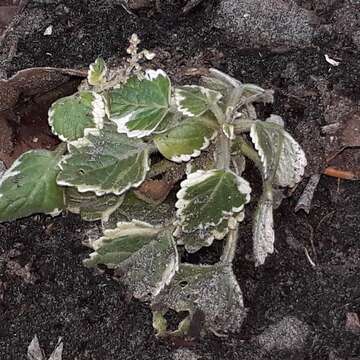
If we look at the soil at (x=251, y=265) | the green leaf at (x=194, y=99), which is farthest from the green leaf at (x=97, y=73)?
the soil at (x=251, y=265)

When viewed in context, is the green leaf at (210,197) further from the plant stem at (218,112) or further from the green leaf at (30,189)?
the green leaf at (30,189)

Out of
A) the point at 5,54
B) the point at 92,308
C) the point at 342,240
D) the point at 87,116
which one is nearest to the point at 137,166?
the point at 87,116

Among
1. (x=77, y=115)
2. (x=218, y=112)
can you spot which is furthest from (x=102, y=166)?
(x=218, y=112)

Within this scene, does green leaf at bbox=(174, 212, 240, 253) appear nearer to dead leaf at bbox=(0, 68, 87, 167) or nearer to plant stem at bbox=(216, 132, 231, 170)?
plant stem at bbox=(216, 132, 231, 170)

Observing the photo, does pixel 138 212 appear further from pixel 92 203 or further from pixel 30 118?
pixel 30 118

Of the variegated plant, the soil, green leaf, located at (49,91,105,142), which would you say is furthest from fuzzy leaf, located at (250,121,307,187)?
green leaf, located at (49,91,105,142)

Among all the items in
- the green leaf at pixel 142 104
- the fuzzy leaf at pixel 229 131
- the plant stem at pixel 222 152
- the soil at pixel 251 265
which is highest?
the green leaf at pixel 142 104

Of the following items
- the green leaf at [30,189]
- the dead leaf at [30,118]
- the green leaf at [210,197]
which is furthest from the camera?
the dead leaf at [30,118]

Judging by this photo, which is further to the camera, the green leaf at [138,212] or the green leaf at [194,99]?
the green leaf at [138,212]
